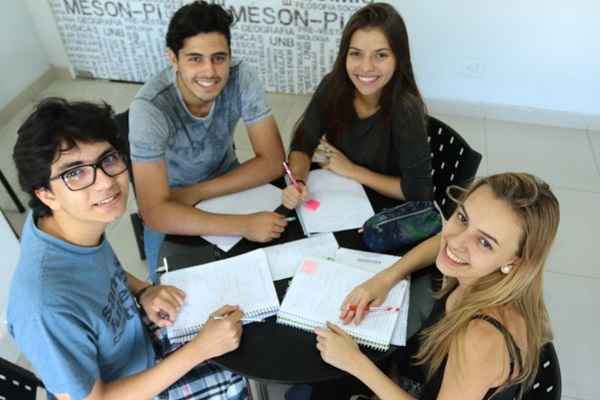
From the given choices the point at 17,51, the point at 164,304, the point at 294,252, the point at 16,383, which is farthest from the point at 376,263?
the point at 17,51

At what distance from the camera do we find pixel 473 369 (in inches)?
39.5

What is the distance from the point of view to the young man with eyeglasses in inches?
39.5

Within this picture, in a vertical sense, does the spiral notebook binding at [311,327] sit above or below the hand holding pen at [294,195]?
below

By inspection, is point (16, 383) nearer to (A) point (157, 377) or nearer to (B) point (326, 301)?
(A) point (157, 377)

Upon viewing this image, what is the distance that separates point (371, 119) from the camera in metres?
1.78

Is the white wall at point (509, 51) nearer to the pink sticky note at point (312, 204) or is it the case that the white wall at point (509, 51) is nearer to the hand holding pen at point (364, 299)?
the pink sticky note at point (312, 204)

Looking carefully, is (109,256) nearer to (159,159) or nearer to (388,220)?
(159,159)

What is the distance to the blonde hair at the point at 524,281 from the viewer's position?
1008 mm

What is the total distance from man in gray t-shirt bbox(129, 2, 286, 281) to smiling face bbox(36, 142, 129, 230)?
39 cm

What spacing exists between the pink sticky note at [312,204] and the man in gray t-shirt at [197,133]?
4.7 inches

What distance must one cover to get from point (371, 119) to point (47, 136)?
111 centimetres

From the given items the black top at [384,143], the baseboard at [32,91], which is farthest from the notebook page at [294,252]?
the baseboard at [32,91]

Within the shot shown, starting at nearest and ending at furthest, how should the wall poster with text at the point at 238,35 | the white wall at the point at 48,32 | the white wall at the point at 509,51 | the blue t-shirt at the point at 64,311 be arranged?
the blue t-shirt at the point at 64,311, the white wall at the point at 509,51, the wall poster with text at the point at 238,35, the white wall at the point at 48,32

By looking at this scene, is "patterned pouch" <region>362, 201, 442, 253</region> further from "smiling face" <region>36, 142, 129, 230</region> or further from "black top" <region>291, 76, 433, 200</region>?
"smiling face" <region>36, 142, 129, 230</region>
